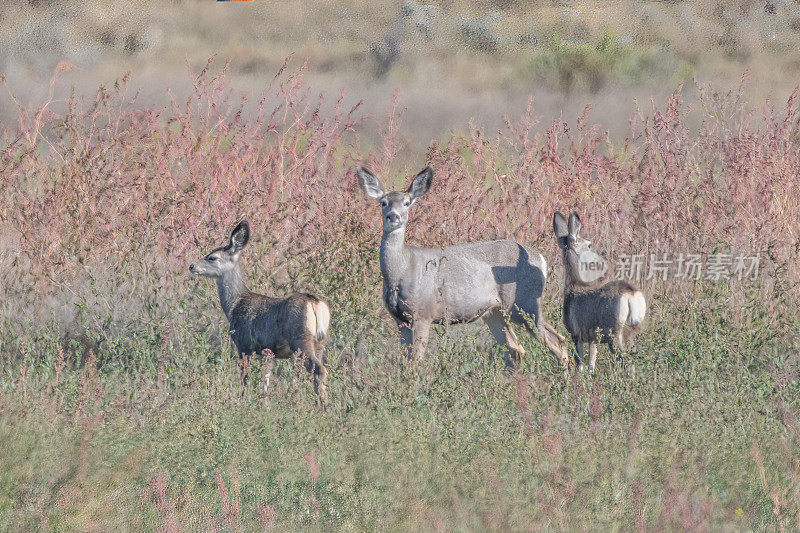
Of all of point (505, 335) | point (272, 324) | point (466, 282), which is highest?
point (466, 282)

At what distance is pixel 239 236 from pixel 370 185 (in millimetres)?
1035

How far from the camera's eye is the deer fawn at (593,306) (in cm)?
773

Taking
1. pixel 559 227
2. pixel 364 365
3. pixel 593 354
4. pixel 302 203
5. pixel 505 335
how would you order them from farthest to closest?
1. pixel 302 203
2. pixel 505 335
3. pixel 559 227
4. pixel 593 354
5. pixel 364 365

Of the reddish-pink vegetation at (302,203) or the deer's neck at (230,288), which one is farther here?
the reddish-pink vegetation at (302,203)

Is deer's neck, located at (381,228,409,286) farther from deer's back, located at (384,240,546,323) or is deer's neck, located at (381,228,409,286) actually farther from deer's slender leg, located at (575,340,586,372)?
deer's slender leg, located at (575,340,586,372)

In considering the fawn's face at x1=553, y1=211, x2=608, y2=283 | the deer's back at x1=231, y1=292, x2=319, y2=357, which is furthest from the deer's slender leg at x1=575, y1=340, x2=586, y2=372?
the deer's back at x1=231, y1=292, x2=319, y2=357

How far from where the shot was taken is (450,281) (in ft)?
26.7

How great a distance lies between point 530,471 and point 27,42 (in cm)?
2741

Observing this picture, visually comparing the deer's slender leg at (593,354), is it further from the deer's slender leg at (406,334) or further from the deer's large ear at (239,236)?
the deer's large ear at (239,236)

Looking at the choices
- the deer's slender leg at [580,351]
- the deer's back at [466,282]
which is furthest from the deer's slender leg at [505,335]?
the deer's slender leg at [580,351]

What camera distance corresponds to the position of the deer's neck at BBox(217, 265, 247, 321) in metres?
8.12

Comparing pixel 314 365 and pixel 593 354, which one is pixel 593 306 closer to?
pixel 593 354

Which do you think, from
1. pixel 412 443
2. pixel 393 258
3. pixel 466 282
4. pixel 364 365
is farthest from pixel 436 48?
pixel 412 443

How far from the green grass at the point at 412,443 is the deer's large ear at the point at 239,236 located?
2.55 feet
